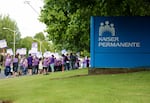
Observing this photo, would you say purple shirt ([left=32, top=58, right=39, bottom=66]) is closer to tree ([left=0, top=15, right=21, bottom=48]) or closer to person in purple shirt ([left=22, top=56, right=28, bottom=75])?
person in purple shirt ([left=22, top=56, right=28, bottom=75])

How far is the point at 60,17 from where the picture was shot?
42375 mm

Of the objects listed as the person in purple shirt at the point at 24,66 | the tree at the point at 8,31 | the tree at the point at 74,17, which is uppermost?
the tree at the point at 8,31

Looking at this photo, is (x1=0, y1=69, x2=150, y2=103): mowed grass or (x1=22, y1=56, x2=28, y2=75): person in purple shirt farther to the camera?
(x1=22, y1=56, x2=28, y2=75): person in purple shirt

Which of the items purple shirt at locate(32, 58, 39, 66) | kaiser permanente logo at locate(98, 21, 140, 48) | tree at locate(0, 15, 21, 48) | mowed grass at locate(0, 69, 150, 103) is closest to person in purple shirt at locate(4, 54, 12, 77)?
purple shirt at locate(32, 58, 39, 66)

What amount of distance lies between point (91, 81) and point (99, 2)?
955cm

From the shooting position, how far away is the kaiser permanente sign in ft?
80.5

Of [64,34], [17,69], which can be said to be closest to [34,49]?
[64,34]

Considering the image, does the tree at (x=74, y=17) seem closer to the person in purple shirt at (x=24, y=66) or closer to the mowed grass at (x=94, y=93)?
the person in purple shirt at (x=24, y=66)

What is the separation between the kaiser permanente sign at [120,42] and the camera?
80.5 feet

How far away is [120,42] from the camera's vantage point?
2456 cm

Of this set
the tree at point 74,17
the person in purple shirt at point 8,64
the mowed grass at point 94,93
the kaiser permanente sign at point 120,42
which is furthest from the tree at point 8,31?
the mowed grass at point 94,93

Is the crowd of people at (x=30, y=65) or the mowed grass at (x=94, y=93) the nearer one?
the mowed grass at (x=94, y=93)

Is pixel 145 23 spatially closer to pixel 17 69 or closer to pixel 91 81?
pixel 91 81

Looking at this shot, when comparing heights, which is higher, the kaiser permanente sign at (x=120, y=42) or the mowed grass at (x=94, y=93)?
the kaiser permanente sign at (x=120, y=42)
